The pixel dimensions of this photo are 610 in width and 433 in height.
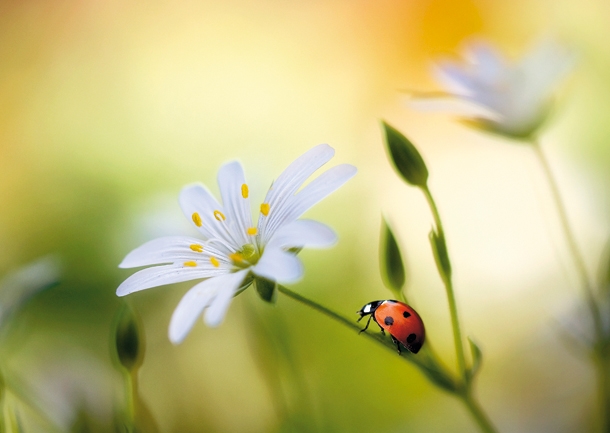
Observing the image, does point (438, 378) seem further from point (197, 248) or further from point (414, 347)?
point (197, 248)

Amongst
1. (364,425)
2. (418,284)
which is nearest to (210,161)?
(418,284)

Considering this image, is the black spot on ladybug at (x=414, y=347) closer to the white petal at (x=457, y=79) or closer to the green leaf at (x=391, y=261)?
the green leaf at (x=391, y=261)

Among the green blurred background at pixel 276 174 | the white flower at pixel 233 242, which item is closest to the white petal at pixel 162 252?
the white flower at pixel 233 242

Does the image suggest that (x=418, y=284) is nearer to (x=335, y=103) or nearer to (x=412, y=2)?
(x=335, y=103)

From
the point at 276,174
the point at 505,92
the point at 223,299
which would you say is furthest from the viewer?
the point at 276,174

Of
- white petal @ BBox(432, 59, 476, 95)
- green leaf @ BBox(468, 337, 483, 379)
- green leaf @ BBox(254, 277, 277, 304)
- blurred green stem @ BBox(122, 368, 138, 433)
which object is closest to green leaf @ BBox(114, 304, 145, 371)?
blurred green stem @ BBox(122, 368, 138, 433)

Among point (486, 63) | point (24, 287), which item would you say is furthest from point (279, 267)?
point (486, 63)
